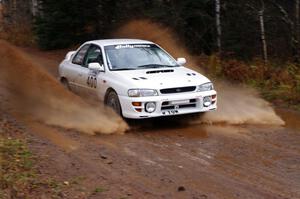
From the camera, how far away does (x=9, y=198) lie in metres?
5.91

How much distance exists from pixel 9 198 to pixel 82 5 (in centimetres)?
2107

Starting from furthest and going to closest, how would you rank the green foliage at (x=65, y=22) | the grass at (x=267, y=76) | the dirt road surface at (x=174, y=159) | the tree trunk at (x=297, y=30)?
the green foliage at (x=65, y=22) < the tree trunk at (x=297, y=30) < the grass at (x=267, y=76) < the dirt road surface at (x=174, y=159)

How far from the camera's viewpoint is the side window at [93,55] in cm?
1156

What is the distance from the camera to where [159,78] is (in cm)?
1035

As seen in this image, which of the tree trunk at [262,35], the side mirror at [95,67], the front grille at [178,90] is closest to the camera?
the front grille at [178,90]

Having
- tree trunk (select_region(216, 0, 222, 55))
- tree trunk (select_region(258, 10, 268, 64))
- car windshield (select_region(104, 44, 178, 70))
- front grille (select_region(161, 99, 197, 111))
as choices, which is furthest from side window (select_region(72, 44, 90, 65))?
tree trunk (select_region(216, 0, 222, 55))

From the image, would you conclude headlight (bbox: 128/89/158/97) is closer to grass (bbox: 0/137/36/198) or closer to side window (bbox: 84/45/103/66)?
side window (bbox: 84/45/103/66)

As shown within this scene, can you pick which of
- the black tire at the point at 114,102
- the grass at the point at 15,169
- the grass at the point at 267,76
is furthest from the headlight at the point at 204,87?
the grass at the point at 15,169

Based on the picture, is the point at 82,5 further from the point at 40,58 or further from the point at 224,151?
the point at 224,151

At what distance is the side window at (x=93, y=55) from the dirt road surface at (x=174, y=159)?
178 centimetres

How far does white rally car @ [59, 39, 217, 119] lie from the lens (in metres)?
10.0

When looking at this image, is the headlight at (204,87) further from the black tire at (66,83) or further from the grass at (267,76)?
the black tire at (66,83)

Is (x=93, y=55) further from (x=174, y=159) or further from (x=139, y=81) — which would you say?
(x=174, y=159)

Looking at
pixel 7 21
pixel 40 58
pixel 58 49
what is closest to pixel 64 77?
pixel 40 58
